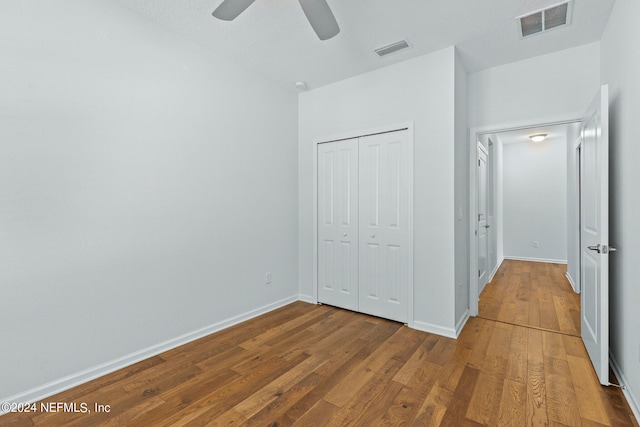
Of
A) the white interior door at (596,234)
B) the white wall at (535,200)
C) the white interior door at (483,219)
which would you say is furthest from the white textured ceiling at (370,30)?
the white wall at (535,200)

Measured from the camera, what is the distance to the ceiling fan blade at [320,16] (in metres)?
1.71

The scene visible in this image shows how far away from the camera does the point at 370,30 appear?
2.59m

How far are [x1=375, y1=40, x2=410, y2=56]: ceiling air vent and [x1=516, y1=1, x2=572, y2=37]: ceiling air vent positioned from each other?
2.89 ft

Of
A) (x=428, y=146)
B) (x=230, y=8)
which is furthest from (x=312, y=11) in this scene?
(x=428, y=146)

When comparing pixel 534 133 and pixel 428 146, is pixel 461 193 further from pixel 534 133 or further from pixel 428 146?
pixel 534 133

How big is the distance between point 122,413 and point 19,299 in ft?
3.09

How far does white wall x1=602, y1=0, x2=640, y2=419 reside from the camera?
1.83 meters

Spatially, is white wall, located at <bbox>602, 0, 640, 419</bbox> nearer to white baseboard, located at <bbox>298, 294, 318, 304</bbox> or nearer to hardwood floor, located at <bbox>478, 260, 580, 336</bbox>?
hardwood floor, located at <bbox>478, 260, 580, 336</bbox>

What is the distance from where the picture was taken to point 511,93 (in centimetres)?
314

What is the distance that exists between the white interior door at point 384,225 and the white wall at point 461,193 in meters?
0.47

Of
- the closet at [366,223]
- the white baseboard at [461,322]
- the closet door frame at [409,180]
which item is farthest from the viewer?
the closet at [366,223]

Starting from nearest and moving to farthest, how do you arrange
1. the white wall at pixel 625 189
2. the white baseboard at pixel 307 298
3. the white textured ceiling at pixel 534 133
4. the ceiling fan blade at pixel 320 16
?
the ceiling fan blade at pixel 320 16 < the white wall at pixel 625 189 < the white baseboard at pixel 307 298 < the white textured ceiling at pixel 534 133

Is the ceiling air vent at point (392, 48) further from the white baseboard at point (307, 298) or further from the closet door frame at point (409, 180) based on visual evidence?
the white baseboard at point (307, 298)

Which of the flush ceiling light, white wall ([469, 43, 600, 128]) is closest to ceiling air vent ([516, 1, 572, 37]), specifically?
white wall ([469, 43, 600, 128])
